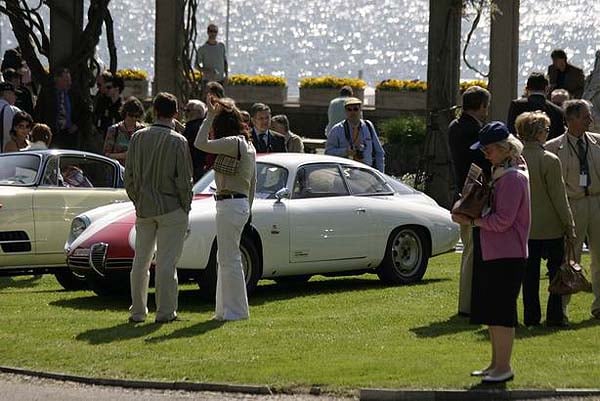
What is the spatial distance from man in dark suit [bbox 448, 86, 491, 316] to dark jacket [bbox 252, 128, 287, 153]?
4.76 metres

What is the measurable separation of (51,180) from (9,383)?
18.7 ft

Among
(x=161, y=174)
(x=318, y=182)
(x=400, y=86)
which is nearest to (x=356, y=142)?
(x=318, y=182)

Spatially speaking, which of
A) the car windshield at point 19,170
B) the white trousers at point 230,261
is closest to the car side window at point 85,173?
the car windshield at point 19,170

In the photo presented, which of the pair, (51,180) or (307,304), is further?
(51,180)

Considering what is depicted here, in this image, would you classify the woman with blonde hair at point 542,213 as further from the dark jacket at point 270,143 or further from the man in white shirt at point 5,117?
the man in white shirt at point 5,117

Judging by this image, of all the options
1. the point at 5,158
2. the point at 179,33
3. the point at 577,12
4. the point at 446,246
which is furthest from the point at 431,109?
the point at 577,12

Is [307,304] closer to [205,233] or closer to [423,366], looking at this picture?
[205,233]

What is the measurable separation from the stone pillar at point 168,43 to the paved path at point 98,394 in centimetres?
1535

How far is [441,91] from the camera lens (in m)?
24.2

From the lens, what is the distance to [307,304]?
15008 millimetres

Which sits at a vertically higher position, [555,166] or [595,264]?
[555,166]

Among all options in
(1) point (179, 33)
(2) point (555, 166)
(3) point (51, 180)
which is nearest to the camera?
(2) point (555, 166)

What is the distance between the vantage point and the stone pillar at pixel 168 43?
26.4m

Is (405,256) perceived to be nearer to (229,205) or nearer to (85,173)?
(229,205)
